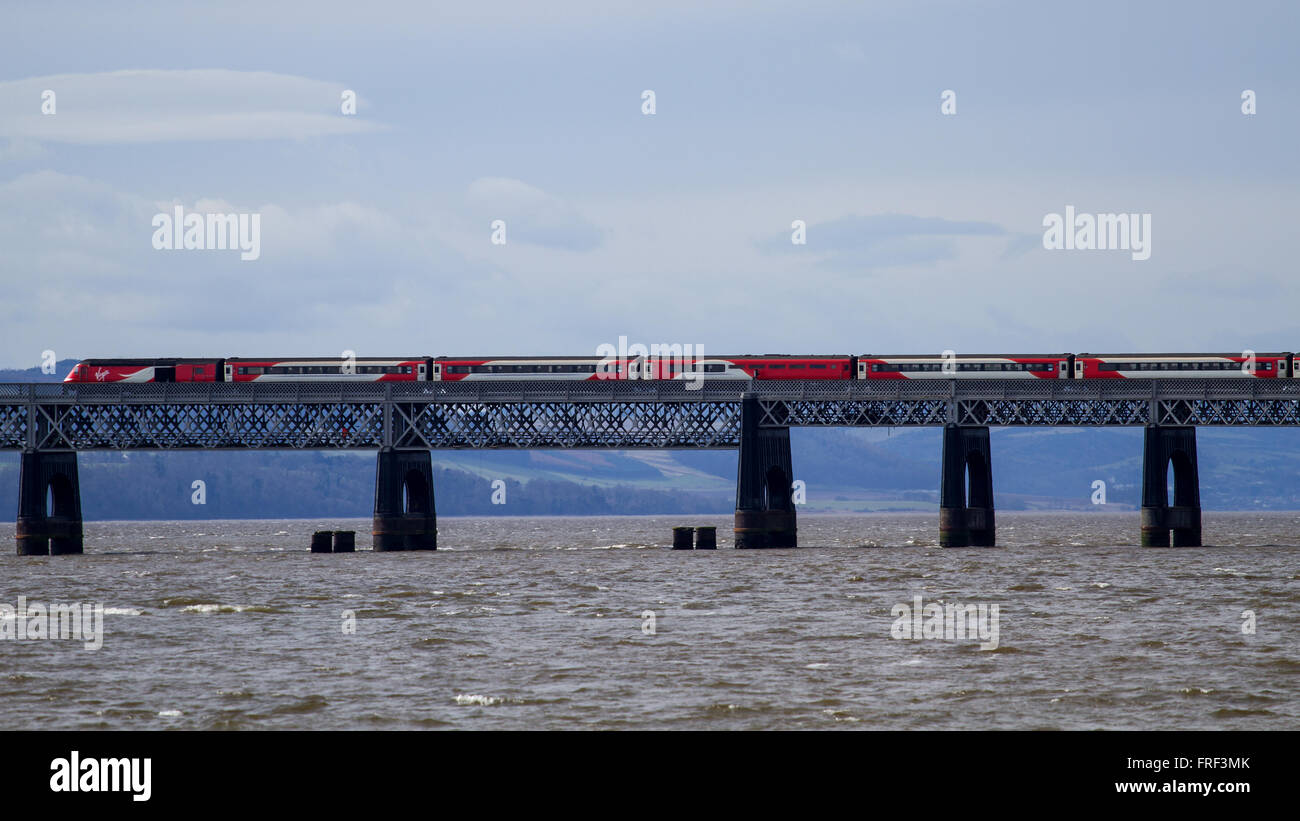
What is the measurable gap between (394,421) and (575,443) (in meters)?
12.0

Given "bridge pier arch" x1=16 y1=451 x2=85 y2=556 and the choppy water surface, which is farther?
"bridge pier arch" x1=16 y1=451 x2=85 y2=556

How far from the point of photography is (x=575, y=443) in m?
102

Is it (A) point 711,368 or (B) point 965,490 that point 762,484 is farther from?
(B) point 965,490

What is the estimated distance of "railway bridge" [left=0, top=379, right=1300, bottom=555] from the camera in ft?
316

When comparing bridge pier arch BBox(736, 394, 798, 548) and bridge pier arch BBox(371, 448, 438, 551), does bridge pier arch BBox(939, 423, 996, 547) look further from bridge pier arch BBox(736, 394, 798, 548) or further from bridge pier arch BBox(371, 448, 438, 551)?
bridge pier arch BBox(371, 448, 438, 551)

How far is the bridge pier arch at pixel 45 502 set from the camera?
9800 centimetres

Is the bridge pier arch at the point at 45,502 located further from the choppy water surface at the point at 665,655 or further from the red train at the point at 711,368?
the choppy water surface at the point at 665,655

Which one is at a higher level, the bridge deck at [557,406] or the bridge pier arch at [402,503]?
the bridge deck at [557,406]

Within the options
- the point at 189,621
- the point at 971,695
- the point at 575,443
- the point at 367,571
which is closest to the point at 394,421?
the point at 575,443

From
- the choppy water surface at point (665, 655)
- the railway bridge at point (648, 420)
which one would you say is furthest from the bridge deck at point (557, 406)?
the choppy water surface at point (665, 655)

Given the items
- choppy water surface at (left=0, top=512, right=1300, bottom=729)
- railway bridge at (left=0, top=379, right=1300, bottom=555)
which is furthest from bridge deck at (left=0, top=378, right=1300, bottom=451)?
choppy water surface at (left=0, top=512, right=1300, bottom=729)

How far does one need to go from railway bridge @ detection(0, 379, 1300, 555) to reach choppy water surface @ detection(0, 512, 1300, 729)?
80.2 ft

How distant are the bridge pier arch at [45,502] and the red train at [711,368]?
7.06 meters
